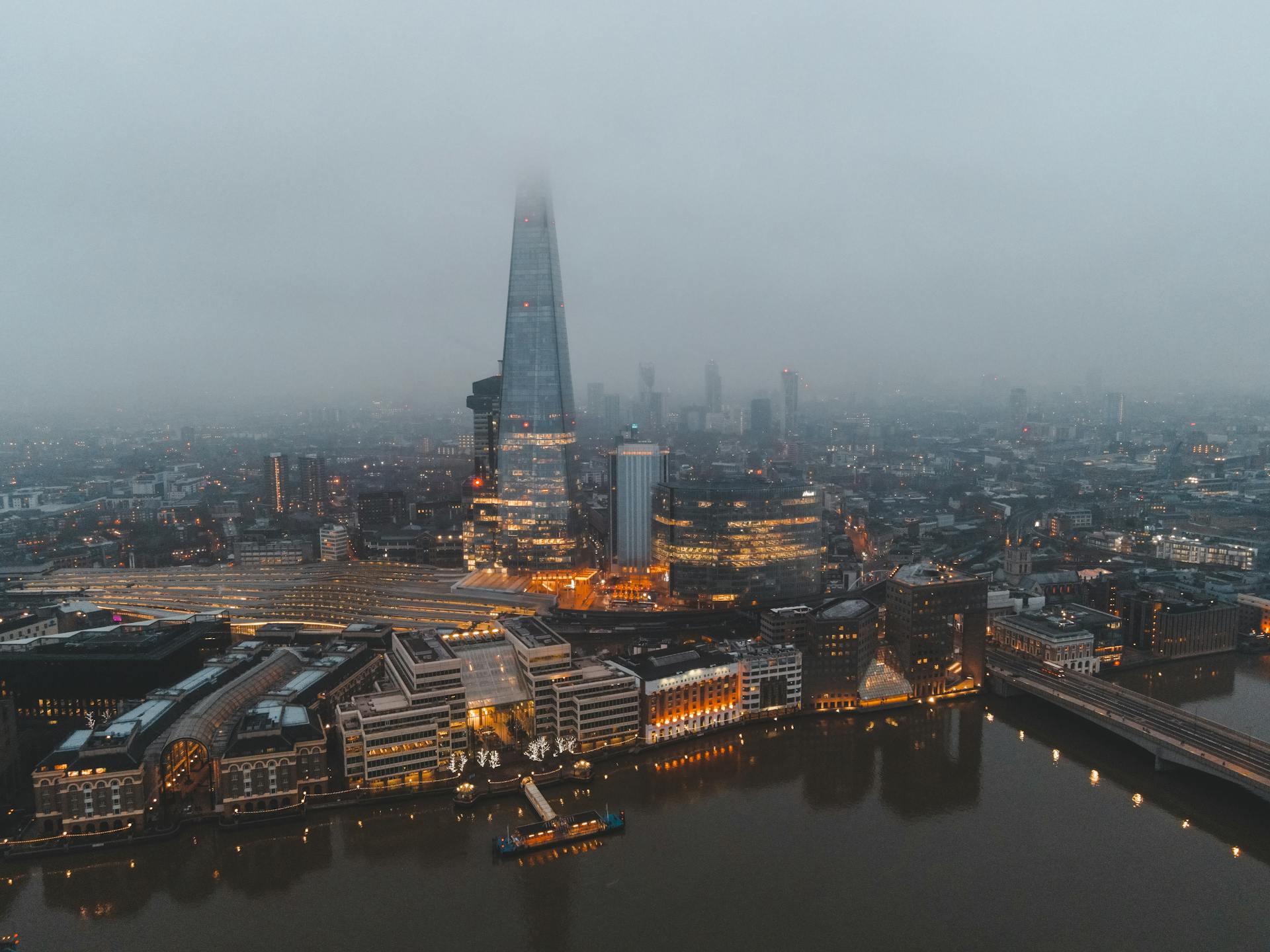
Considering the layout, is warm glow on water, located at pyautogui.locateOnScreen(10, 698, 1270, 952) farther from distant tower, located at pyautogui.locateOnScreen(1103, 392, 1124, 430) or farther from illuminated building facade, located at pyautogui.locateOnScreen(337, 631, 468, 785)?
distant tower, located at pyautogui.locateOnScreen(1103, 392, 1124, 430)

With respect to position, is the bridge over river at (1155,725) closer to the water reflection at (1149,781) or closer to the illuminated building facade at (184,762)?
the water reflection at (1149,781)

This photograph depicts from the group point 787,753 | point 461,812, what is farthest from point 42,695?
point 787,753

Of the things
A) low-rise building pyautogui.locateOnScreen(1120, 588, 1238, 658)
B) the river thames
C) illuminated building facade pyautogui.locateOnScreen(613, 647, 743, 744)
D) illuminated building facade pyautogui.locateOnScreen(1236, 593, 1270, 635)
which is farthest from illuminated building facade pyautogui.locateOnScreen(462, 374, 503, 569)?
illuminated building facade pyautogui.locateOnScreen(1236, 593, 1270, 635)

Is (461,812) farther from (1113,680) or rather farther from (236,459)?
(236,459)

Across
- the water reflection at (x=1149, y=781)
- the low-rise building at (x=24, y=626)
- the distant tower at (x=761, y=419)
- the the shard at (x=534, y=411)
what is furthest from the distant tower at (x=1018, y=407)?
the low-rise building at (x=24, y=626)

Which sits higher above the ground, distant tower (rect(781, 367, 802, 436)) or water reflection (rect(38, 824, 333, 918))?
distant tower (rect(781, 367, 802, 436))

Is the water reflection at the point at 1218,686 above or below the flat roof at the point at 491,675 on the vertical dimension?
below
